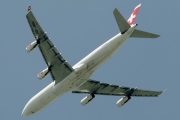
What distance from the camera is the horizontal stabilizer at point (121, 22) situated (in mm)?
66688

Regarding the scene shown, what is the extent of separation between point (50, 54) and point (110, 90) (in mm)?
16296

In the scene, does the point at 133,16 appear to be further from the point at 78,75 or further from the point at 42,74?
the point at 42,74

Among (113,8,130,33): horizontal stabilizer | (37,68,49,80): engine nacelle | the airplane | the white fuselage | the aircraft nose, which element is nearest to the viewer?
(113,8,130,33): horizontal stabilizer

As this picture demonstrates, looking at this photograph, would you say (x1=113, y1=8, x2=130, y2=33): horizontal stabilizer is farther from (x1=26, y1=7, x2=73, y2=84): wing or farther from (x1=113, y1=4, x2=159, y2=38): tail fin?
(x1=26, y1=7, x2=73, y2=84): wing

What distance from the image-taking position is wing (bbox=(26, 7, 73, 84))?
66.4 metres

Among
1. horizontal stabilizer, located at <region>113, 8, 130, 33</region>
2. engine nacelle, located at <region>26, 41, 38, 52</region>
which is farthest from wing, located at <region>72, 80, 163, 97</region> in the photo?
engine nacelle, located at <region>26, 41, 38, 52</region>

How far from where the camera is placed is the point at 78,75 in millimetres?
72062

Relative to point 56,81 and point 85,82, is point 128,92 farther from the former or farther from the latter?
point 56,81

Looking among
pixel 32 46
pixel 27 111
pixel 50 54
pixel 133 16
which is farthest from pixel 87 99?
pixel 32 46

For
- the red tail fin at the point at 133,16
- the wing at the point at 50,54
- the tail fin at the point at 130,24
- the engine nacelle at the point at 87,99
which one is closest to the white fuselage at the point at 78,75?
the tail fin at the point at 130,24

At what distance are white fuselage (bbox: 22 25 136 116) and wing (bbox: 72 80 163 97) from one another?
7434 millimetres

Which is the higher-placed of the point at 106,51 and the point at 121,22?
the point at 121,22

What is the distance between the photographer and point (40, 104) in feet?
249

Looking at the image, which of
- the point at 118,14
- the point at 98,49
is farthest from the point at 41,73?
the point at 118,14
